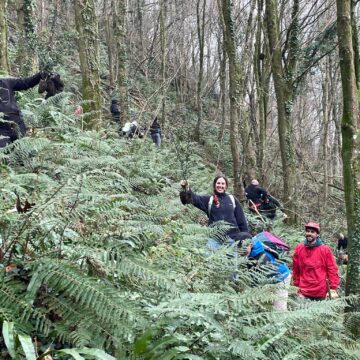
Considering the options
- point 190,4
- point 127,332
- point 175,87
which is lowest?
point 127,332

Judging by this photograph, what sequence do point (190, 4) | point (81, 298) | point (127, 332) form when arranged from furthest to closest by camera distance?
1. point (190, 4)
2. point (81, 298)
3. point (127, 332)

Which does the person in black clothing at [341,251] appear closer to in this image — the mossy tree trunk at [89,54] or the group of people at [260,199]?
the group of people at [260,199]

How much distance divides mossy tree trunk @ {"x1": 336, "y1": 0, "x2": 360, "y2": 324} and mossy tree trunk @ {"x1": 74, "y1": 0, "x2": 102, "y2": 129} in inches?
235

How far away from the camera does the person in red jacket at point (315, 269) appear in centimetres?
699

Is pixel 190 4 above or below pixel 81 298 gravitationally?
above

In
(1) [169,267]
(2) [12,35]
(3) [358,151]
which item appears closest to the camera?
(1) [169,267]

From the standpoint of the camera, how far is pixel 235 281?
4.43 metres

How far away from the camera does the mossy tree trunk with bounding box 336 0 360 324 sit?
5609 mm

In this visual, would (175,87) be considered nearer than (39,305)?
No

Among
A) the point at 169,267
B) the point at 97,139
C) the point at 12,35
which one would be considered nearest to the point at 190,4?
the point at 12,35

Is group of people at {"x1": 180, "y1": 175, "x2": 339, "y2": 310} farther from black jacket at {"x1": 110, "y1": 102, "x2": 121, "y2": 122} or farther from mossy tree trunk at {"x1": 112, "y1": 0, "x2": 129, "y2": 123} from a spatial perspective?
black jacket at {"x1": 110, "y1": 102, "x2": 121, "y2": 122}

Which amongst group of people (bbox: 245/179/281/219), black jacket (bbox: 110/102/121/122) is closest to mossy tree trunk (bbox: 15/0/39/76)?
black jacket (bbox: 110/102/121/122)

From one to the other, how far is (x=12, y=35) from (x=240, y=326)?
19133mm

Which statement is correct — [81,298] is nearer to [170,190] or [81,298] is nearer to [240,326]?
[240,326]
